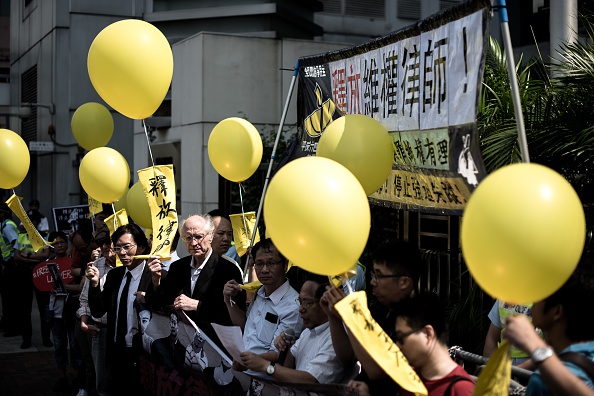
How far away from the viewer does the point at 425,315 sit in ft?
10.6

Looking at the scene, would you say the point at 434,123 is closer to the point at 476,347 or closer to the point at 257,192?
the point at 476,347

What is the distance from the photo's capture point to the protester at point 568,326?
2.73 metres

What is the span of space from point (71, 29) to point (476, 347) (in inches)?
607

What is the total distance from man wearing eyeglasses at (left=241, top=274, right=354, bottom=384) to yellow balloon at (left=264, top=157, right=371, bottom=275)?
79 centimetres

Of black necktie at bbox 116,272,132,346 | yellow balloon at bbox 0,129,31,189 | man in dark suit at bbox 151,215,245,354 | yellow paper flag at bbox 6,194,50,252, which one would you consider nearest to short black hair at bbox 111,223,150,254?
black necktie at bbox 116,272,132,346

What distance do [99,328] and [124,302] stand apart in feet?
2.22

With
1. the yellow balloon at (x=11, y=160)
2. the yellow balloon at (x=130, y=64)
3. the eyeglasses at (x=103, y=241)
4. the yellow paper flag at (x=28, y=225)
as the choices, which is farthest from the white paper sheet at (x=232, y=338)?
the yellow paper flag at (x=28, y=225)

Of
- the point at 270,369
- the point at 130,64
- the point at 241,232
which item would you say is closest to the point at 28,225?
the point at 241,232

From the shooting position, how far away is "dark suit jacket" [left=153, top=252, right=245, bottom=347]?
560 cm

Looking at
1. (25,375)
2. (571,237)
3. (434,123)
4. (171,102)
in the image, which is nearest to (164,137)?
(171,102)

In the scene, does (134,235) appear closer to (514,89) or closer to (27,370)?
(27,370)

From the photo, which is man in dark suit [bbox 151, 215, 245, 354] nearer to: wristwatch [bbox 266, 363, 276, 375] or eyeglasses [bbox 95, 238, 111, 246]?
wristwatch [bbox 266, 363, 276, 375]

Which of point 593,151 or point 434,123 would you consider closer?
point 434,123

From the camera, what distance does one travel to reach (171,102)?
12648mm
